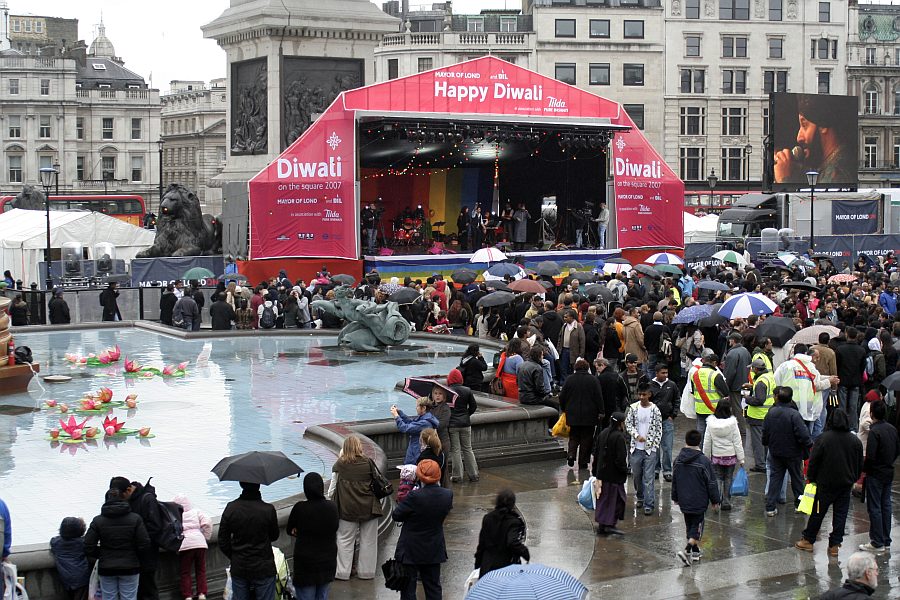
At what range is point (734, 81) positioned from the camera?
281ft

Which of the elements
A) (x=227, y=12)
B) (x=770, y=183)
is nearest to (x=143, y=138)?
(x=770, y=183)

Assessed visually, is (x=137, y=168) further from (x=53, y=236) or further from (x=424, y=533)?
(x=424, y=533)

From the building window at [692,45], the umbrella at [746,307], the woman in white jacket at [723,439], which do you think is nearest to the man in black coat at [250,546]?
the woman in white jacket at [723,439]

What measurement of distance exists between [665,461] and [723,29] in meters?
74.0

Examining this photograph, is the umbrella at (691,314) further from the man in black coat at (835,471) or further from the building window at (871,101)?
the building window at (871,101)

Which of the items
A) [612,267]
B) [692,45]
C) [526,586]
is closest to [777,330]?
[526,586]

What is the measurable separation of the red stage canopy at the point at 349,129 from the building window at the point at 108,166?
70.9 m

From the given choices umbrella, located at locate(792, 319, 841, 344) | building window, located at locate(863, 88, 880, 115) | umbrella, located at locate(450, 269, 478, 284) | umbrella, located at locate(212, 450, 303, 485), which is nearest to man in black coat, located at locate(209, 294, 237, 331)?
umbrella, located at locate(450, 269, 478, 284)

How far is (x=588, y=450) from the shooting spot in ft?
51.0

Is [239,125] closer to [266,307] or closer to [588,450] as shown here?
[266,307]

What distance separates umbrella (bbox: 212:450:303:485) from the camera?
992 cm

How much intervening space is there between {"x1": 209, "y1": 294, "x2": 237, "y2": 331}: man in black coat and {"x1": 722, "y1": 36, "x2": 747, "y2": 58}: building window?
64400mm

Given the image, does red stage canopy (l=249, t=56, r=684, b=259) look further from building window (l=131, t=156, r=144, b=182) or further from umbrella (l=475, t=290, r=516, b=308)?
building window (l=131, t=156, r=144, b=182)

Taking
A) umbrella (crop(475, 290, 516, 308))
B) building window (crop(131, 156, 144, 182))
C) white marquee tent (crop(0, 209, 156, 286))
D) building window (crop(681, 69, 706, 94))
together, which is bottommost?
umbrella (crop(475, 290, 516, 308))
